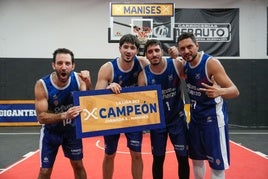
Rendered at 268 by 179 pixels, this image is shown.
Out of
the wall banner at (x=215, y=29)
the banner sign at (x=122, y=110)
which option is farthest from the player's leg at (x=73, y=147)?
the wall banner at (x=215, y=29)

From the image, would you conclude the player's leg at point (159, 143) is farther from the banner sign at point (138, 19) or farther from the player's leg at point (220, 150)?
the banner sign at point (138, 19)

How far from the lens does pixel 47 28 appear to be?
10648 mm

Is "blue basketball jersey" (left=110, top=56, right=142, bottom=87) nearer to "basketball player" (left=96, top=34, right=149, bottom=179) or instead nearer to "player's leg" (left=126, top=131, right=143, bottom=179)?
"basketball player" (left=96, top=34, right=149, bottom=179)

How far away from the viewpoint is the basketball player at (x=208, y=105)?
10.4 ft

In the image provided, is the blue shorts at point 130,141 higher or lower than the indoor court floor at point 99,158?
higher

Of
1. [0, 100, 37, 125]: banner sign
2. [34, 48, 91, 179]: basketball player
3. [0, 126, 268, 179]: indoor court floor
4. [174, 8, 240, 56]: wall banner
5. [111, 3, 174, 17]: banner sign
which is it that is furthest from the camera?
[174, 8, 240, 56]: wall banner

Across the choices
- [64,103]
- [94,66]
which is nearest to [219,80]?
[64,103]

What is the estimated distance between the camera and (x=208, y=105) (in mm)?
3314

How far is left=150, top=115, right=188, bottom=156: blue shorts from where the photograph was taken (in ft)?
11.6

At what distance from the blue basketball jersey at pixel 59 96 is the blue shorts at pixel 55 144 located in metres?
0.07

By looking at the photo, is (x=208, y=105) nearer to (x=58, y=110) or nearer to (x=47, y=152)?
(x=58, y=110)

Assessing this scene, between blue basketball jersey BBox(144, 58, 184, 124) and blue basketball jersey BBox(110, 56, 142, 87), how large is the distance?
0.52ft

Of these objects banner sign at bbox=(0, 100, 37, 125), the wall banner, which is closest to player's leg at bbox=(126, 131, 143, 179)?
banner sign at bbox=(0, 100, 37, 125)

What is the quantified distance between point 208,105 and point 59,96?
160 centimetres
